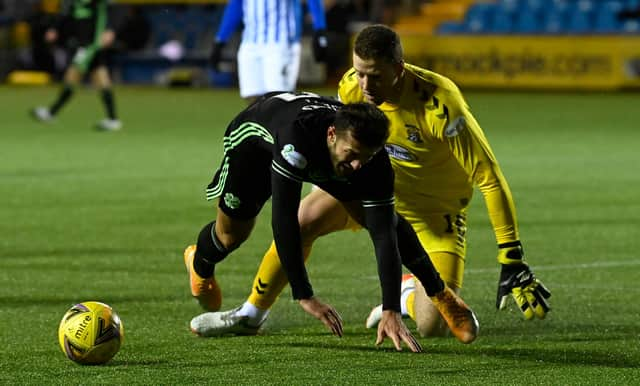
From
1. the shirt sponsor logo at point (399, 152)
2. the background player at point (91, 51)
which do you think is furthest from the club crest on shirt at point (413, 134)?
the background player at point (91, 51)

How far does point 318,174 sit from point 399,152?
1048 mm

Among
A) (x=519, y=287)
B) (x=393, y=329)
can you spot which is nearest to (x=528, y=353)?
(x=519, y=287)

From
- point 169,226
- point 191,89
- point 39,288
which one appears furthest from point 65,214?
point 191,89

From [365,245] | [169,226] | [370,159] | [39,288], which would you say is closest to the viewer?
[370,159]

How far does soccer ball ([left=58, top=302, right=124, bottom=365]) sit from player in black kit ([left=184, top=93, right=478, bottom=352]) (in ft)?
2.21

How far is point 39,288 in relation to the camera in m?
7.39

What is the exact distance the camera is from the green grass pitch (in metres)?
5.43

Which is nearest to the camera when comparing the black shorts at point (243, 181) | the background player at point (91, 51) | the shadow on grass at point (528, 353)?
the shadow on grass at point (528, 353)

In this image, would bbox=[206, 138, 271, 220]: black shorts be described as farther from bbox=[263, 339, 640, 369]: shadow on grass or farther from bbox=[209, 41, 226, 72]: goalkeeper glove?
bbox=[209, 41, 226, 72]: goalkeeper glove

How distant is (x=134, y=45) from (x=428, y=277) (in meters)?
26.0

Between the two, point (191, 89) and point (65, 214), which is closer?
point (65, 214)

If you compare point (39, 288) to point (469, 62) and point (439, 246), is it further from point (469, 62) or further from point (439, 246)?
point (469, 62)

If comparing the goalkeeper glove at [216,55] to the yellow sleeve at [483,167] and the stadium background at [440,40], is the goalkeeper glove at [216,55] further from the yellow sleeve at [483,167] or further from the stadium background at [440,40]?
the stadium background at [440,40]

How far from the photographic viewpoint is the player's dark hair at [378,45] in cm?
572
